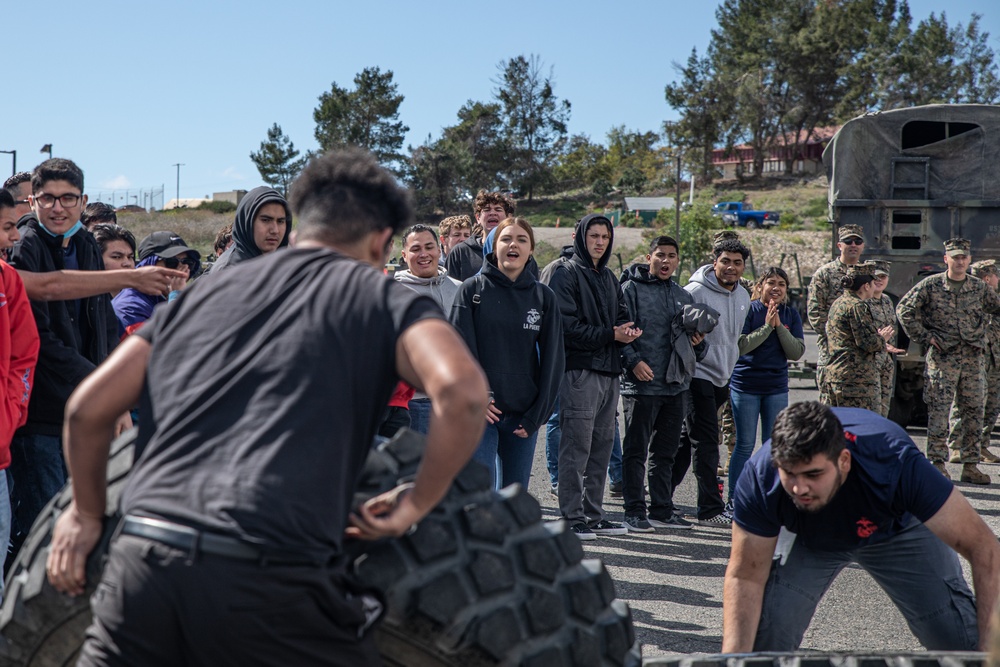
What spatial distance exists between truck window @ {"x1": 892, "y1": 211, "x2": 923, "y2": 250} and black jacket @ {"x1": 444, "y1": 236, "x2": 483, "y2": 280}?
5.60 metres

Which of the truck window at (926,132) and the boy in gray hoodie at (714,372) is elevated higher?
the truck window at (926,132)

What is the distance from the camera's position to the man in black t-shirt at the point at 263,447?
2.09 meters

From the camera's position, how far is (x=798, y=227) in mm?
53875

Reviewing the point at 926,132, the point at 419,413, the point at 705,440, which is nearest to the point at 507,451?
the point at 419,413

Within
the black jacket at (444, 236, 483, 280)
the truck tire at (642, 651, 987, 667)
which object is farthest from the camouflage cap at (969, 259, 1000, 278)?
the truck tire at (642, 651, 987, 667)

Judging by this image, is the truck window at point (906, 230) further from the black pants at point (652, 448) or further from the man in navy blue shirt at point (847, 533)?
the man in navy blue shirt at point (847, 533)

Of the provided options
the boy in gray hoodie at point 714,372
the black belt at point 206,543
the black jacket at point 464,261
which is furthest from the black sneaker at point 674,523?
the black belt at point 206,543

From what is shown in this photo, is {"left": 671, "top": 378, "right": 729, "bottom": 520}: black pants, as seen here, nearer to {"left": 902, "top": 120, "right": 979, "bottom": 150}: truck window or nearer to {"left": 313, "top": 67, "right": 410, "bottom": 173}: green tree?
{"left": 902, "top": 120, "right": 979, "bottom": 150}: truck window

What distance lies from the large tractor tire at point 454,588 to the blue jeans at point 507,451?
3.26 metres

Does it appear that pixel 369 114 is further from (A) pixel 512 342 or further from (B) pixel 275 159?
(A) pixel 512 342

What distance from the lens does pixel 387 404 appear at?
2.26 meters

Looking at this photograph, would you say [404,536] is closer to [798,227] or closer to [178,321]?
[178,321]

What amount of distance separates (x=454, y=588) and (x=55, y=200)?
10.7ft

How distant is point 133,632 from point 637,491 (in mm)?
5056
